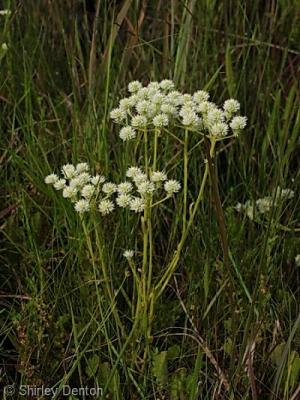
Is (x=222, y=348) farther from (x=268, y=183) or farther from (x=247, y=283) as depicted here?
(x=268, y=183)

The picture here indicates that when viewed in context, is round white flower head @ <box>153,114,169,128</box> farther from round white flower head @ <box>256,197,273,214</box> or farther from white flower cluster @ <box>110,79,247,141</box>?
round white flower head @ <box>256,197,273,214</box>

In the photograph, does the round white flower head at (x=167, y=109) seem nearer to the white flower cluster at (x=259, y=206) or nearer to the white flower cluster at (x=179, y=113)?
the white flower cluster at (x=179, y=113)

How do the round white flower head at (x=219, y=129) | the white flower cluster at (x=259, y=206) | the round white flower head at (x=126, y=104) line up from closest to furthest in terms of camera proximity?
the round white flower head at (x=219, y=129), the round white flower head at (x=126, y=104), the white flower cluster at (x=259, y=206)

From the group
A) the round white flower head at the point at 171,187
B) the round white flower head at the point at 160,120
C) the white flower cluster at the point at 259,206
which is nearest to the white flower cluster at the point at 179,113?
the round white flower head at the point at 160,120

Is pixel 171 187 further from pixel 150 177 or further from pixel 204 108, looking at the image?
pixel 204 108

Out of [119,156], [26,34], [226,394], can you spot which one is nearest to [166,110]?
[119,156]

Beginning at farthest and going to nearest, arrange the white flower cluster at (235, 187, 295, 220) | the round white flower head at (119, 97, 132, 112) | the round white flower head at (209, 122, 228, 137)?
the white flower cluster at (235, 187, 295, 220) → the round white flower head at (119, 97, 132, 112) → the round white flower head at (209, 122, 228, 137)

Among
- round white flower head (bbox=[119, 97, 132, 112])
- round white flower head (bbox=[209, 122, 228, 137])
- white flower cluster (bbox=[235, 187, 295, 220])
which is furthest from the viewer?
white flower cluster (bbox=[235, 187, 295, 220])

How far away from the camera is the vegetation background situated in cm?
146

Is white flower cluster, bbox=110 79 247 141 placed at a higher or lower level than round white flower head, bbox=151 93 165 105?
lower

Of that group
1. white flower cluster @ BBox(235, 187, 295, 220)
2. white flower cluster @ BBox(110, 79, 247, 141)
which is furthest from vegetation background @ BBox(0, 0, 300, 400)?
white flower cluster @ BBox(110, 79, 247, 141)

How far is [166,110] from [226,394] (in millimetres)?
507

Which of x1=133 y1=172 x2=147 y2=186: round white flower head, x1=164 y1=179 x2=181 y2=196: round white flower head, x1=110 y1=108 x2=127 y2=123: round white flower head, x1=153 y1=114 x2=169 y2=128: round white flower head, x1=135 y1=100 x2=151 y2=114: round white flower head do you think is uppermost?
x1=135 y1=100 x2=151 y2=114: round white flower head

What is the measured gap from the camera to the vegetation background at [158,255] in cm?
146
